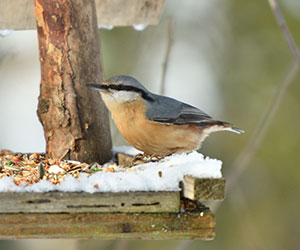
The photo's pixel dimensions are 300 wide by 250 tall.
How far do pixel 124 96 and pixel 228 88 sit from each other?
15.2 feet

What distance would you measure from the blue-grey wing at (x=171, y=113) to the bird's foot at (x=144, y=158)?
0.93ft

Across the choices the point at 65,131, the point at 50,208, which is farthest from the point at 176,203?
the point at 65,131

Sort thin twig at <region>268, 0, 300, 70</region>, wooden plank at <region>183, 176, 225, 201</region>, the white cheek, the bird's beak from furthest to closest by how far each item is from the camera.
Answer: the white cheek
the bird's beak
thin twig at <region>268, 0, 300, 70</region>
wooden plank at <region>183, 176, 225, 201</region>

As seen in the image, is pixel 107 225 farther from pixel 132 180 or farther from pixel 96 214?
pixel 132 180

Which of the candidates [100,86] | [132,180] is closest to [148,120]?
[100,86]

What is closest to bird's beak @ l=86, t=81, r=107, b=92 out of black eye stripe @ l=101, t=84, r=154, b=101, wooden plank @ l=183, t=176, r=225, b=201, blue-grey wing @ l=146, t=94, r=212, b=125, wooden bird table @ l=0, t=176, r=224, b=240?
black eye stripe @ l=101, t=84, r=154, b=101

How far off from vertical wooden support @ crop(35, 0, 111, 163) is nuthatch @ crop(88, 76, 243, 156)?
9.5 inches

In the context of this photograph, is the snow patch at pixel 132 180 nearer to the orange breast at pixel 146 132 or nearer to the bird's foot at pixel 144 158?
the bird's foot at pixel 144 158

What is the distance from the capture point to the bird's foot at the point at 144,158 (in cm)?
360

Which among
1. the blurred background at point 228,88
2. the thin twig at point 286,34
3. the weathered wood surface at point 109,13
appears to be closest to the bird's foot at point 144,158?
the thin twig at point 286,34

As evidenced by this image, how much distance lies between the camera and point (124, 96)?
153 inches

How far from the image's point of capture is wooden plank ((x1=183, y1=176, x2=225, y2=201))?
94.9 inches

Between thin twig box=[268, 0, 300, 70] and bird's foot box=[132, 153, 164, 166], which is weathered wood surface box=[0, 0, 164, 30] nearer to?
bird's foot box=[132, 153, 164, 166]

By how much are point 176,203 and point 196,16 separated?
597cm
